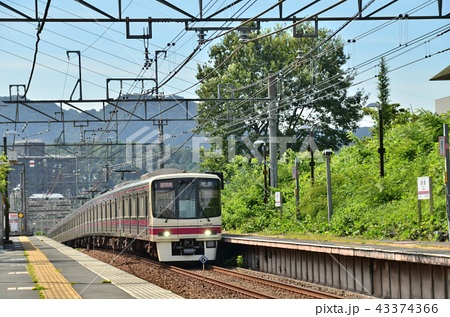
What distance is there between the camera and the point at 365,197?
28.0 metres

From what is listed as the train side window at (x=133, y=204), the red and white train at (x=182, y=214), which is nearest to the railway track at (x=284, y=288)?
the red and white train at (x=182, y=214)

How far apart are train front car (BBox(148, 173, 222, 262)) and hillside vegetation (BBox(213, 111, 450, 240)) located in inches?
135

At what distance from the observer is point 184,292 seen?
1875 cm

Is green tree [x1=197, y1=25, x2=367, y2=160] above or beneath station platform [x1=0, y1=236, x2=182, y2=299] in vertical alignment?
above

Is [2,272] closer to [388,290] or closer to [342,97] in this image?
[388,290]

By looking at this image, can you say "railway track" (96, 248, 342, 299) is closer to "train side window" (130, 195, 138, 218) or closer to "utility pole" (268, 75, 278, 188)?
"train side window" (130, 195, 138, 218)

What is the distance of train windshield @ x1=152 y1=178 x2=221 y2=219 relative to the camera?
85.8 feet

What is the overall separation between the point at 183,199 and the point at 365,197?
Answer: 5.81 m

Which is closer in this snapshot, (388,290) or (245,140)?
(388,290)

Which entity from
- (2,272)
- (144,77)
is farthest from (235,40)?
(2,272)

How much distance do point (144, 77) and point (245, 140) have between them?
2926 cm

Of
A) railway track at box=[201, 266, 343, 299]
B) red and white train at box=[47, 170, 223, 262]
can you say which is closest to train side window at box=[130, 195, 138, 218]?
red and white train at box=[47, 170, 223, 262]

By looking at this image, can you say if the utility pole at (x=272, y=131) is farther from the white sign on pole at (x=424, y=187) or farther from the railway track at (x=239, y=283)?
the white sign on pole at (x=424, y=187)
